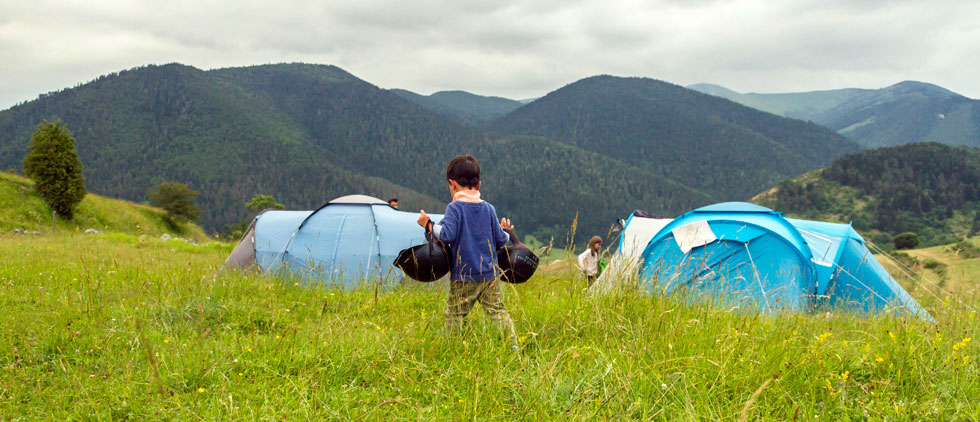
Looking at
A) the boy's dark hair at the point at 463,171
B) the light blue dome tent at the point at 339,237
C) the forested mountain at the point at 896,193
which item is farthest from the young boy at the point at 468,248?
the forested mountain at the point at 896,193

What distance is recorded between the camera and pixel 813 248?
827 centimetres

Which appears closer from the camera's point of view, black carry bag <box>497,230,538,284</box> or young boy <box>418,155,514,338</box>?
young boy <box>418,155,514,338</box>

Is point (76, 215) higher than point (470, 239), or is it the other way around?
point (470, 239)

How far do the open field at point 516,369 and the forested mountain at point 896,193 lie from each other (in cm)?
9085

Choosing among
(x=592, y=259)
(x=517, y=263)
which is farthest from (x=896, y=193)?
(x=517, y=263)

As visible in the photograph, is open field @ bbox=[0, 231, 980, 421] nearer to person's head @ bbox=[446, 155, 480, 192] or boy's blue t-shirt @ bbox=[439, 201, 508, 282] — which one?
boy's blue t-shirt @ bbox=[439, 201, 508, 282]

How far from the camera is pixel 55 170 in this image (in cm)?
2736

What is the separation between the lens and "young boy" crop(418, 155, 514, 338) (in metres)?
3.82

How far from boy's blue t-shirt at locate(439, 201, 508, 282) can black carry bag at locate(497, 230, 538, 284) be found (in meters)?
0.12

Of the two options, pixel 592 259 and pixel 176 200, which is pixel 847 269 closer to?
pixel 592 259

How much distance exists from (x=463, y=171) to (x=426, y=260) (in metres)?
0.74

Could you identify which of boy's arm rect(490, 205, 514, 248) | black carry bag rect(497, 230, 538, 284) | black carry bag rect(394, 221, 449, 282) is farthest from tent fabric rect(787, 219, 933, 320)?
black carry bag rect(394, 221, 449, 282)

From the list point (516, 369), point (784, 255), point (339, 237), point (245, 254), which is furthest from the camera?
point (245, 254)

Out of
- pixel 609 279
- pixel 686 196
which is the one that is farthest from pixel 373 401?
pixel 686 196
